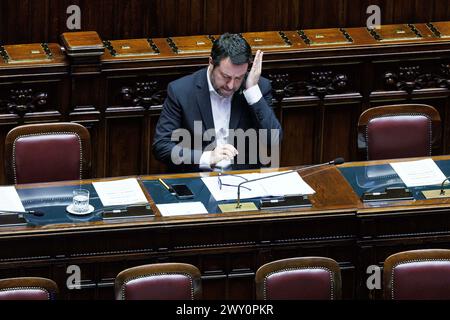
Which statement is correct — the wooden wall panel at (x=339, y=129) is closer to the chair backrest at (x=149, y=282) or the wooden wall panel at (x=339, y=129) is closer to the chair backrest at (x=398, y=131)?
the chair backrest at (x=398, y=131)

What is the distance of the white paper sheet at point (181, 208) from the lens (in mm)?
7660

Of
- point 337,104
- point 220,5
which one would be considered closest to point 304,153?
point 337,104

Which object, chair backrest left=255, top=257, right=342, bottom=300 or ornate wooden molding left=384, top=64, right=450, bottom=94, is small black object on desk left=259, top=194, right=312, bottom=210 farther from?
ornate wooden molding left=384, top=64, right=450, bottom=94

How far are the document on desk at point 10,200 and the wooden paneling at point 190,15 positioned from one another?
1870mm

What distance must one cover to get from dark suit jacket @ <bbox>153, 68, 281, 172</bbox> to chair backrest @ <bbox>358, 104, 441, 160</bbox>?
23.9 inches

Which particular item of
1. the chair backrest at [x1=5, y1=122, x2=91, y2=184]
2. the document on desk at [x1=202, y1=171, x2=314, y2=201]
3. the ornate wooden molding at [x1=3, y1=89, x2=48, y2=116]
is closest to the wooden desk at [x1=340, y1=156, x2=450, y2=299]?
the document on desk at [x1=202, y1=171, x2=314, y2=201]

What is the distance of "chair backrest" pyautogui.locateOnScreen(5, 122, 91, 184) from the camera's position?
806cm

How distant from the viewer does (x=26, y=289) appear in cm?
661

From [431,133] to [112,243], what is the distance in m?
2.29

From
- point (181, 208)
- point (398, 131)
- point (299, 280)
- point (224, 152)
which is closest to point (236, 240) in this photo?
point (181, 208)

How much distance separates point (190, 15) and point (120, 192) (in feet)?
7.46

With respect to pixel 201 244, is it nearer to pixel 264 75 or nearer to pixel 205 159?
pixel 205 159

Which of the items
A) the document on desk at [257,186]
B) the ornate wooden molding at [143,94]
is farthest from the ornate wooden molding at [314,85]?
the document on desk at [257,186]
